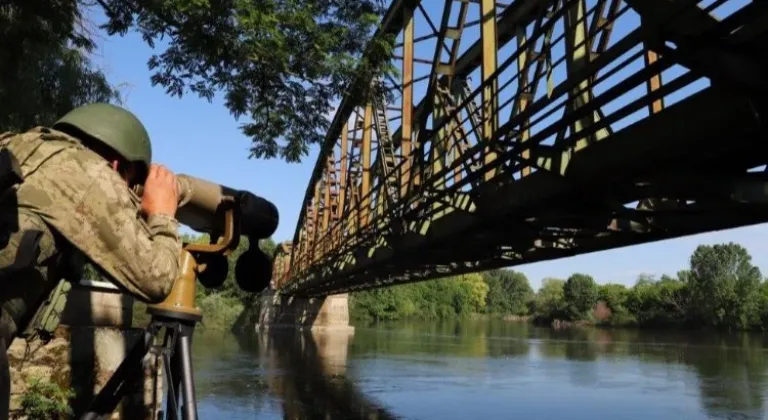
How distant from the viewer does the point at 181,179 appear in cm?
228

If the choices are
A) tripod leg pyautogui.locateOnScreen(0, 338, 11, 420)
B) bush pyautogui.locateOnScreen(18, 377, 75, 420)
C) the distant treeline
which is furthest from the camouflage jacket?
the distant treeline

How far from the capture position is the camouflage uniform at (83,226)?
1.96 metres

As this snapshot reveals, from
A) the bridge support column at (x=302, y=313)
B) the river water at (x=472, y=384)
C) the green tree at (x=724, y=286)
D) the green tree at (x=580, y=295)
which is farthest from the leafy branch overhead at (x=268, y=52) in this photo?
the green tree at (x=580, y=295)

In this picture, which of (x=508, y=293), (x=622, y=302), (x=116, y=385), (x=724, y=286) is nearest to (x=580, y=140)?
(x=116, y=385)

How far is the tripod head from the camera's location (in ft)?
7.50

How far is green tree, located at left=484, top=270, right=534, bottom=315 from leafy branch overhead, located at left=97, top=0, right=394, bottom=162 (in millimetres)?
115276

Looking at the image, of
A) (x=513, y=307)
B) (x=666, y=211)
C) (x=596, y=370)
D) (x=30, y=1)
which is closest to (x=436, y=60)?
(x=666, y=211)

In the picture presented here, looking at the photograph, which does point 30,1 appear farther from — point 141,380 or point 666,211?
point 666,211

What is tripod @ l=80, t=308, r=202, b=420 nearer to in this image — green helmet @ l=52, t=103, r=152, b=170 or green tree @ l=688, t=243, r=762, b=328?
green helmet @ l=52, t=103, r=152, b=170

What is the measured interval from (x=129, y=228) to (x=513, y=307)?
140235mm

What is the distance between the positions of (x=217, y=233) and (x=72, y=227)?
0.60m

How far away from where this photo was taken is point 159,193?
83.2 inches

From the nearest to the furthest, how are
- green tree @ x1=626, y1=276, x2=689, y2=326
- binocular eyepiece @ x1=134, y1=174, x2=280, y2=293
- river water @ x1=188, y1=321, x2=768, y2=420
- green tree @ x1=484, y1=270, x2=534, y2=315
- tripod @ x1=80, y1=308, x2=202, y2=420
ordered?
tripod @ x1=80, y1=308, x2=202, y2=420, binocular eyepiece @ x1=134, y1=174, x2=280, y2=293, river water @ x1=188, y1=321, x2=768, y2=420, green tree @ x1=626, y1=276, x2=689, y2=326, green tree @ x1=484, y1=270, x2=534, y2=315

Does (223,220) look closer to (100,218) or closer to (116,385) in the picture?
(100,218)
